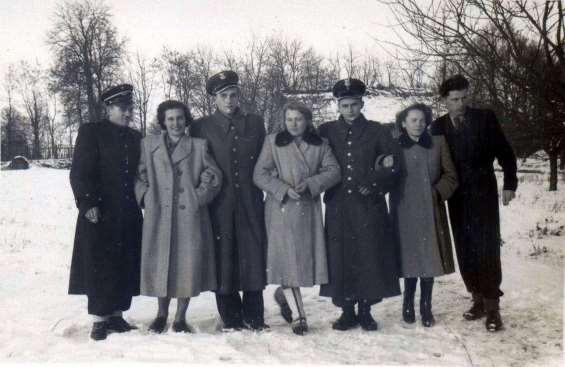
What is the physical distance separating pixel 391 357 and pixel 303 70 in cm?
523

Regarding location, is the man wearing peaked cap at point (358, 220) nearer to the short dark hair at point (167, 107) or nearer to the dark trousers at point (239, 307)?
the dark trousers at point (239, 307)

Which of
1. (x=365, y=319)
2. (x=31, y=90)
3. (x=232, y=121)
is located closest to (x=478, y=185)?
(x=365, y=319)

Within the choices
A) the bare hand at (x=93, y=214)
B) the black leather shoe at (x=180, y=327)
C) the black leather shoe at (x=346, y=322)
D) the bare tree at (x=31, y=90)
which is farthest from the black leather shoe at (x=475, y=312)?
the bare tree at (x=31, y=90)

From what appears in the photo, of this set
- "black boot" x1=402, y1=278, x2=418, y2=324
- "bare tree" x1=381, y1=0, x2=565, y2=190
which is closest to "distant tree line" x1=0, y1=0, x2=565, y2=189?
"bare tree" x1=381, y1=0, x2=565, y2=190

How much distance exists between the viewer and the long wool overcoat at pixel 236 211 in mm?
4422

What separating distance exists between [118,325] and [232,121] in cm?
205

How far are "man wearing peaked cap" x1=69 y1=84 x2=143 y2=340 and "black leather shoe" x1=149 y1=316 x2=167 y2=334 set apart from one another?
226 mm

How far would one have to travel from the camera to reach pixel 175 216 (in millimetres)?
4355

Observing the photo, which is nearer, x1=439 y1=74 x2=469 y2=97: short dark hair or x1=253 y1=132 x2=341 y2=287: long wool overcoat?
x1=253 y1=132 x2=341 y2=287: long wool overcoat

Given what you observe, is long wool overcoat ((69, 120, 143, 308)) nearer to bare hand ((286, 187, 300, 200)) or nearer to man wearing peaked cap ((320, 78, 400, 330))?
bare hand ((286, 187, 300, 200))

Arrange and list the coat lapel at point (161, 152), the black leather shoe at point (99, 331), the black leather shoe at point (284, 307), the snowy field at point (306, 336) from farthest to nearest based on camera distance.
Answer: the black leather shoe at point (284, 307), the coat lapel at point (161, 152), the black leather shoe at point (99, 331), the snowy field at point (306, 336)

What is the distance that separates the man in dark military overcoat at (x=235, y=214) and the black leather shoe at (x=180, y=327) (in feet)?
1.12

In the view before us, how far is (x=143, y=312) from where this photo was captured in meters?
5.02

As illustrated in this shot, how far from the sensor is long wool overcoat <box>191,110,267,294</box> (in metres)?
4.42
